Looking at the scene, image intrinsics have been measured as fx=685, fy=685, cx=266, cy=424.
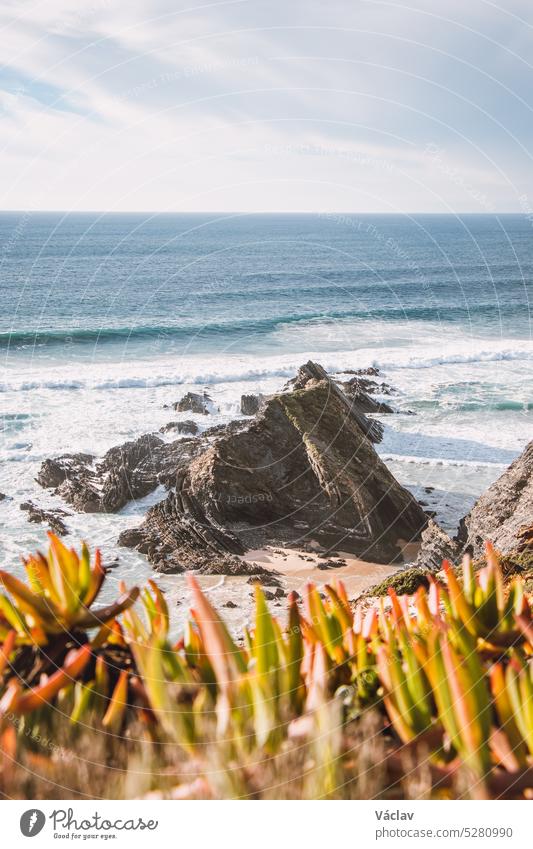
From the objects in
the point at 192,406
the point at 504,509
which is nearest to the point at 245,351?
the point at 192,406

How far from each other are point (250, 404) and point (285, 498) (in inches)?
335

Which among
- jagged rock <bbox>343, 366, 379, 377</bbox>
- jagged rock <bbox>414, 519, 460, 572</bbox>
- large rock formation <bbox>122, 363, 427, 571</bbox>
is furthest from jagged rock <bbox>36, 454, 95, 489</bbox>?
jagged rock <bbox>343, 366, 379, 377</bbox>

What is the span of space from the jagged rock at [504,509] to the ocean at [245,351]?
11.1ft

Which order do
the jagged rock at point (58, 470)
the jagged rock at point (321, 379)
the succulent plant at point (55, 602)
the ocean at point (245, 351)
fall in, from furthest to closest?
the jagged rock at point (321, 379)
the ocean at point (245, 351)
the jagged rock at point (58, 470)
the succulent plant at point (55, 602)

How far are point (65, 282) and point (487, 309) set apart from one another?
2442 centimetres

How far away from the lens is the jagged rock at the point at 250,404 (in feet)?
54.5

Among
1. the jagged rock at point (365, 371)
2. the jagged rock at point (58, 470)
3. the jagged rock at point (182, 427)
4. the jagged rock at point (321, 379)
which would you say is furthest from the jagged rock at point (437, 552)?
the jagged rock at point (365, 371)

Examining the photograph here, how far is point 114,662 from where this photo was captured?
5.26 feet

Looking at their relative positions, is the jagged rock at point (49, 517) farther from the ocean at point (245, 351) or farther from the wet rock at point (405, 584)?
the wet rock at point (405, 584)

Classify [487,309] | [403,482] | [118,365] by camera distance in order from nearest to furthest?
[403,482] → [118,365] → [487,309]

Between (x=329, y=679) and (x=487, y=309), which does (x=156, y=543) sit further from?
(x=487, y=309)

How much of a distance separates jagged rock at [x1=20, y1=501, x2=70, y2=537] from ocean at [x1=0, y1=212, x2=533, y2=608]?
0.15 metres

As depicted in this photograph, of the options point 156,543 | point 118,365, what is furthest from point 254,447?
point 118,365

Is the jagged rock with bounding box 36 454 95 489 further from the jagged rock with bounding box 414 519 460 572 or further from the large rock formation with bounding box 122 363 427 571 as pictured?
the jagged rock with bounding box 414 519 460 572
